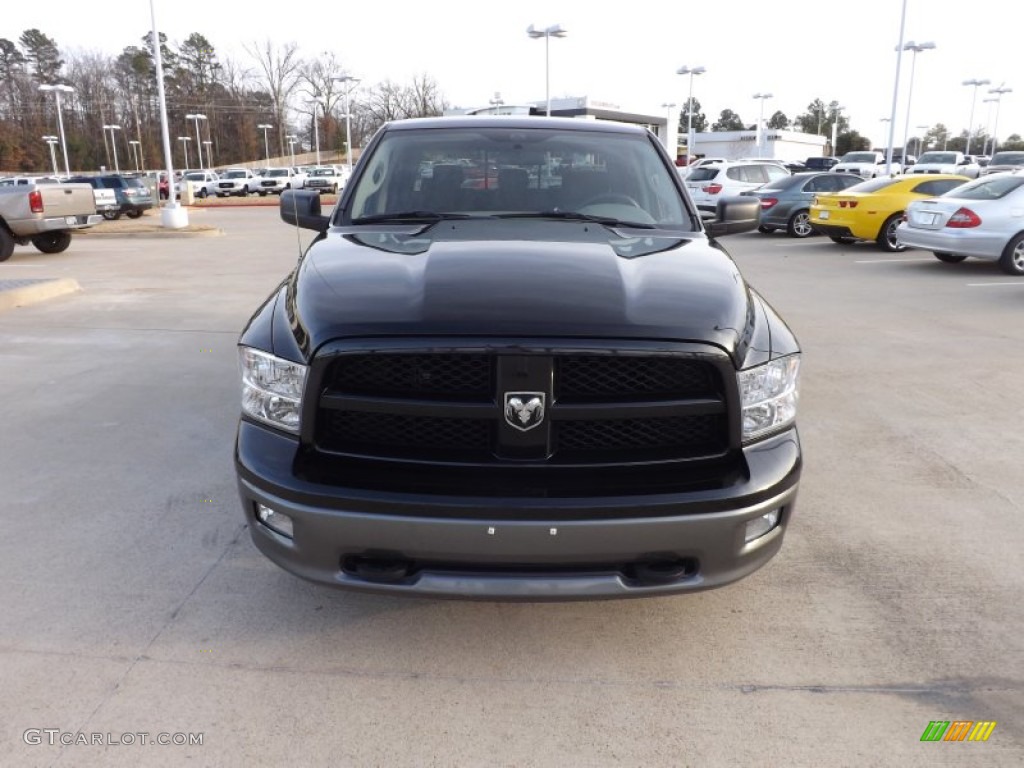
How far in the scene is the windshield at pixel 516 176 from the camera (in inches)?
151

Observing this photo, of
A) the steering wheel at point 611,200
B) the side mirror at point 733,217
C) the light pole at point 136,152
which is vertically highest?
the light pole at point 136,152

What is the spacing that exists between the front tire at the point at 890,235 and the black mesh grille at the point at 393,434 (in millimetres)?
14293

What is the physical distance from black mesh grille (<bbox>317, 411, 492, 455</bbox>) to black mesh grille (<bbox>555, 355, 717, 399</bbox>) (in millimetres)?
317

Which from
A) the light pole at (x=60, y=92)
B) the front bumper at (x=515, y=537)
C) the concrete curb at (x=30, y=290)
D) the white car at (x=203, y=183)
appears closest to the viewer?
the front bumper at (x=515, y=537)

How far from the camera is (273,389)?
2.57 m

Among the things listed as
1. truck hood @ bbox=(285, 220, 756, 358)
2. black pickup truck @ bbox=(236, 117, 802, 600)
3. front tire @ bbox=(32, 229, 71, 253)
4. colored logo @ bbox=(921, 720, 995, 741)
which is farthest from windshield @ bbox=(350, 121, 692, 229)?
front tire @ bbox=(32, 229, 71, 253)

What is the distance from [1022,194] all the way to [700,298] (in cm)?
1133

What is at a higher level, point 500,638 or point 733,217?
point 733,217

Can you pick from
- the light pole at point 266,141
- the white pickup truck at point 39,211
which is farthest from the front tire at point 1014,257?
the light pole at point 266,141

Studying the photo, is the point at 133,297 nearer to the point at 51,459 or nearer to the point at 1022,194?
the point at 51,459

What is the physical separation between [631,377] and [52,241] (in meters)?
16.5

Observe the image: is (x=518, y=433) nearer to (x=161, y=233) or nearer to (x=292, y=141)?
(x=161, y=233)

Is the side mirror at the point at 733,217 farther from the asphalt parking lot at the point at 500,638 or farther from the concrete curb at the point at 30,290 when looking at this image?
the concrete curb at the point at 30,290

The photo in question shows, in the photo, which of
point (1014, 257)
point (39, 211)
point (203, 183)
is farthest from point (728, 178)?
point (203, 183)
